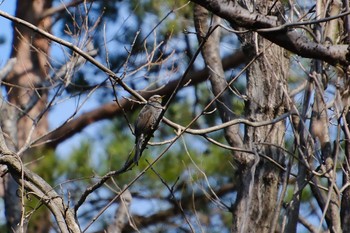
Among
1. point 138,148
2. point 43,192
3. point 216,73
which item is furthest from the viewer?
point 216,73

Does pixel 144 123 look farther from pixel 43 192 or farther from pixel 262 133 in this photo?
pixel 43 192

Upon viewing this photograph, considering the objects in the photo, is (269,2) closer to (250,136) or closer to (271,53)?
(271,53)

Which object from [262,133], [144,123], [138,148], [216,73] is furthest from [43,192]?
[216,73]

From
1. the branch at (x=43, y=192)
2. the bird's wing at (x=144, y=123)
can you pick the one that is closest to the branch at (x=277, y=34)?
the branch at (x=43, y=192)

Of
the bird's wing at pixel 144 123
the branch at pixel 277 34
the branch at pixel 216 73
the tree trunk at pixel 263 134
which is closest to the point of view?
the branch at pixel 277 34

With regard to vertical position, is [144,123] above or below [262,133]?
above

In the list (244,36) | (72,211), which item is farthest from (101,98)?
(72,211)

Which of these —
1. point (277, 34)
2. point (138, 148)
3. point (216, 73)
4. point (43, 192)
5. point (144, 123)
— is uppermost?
point (216, 73)

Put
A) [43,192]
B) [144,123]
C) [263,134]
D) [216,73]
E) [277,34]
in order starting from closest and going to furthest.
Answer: [277,34] < [43,192] < [263,134] < [144,123] < [216,73]

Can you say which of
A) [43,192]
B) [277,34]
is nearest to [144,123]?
[43,192]

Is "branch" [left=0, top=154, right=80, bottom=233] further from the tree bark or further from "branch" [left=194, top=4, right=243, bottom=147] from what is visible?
"branch" [left=194, top=4, right=243, bottom=147]

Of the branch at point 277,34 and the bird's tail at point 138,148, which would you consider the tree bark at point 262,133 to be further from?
the branch at point 277,34

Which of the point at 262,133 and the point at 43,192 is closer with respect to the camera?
the point at 43,192

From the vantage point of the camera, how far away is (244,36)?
5.32 metres
